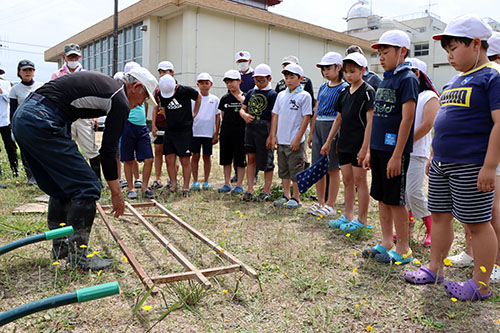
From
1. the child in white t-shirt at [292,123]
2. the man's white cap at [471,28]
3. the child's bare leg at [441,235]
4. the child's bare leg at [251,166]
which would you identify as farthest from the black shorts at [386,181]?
the child's bare leg at [251,166]

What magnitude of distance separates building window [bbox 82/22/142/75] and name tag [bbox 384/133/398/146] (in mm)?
21679

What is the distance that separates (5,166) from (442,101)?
325 inches

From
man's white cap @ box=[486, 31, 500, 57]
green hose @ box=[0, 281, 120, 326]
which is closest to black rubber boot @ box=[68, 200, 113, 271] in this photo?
green hose @ box=[0, 281, 120, 326]

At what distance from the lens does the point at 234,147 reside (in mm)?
6348

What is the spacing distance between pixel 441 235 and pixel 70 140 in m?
2.92

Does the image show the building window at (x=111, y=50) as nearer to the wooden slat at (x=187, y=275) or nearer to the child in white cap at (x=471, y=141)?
the wooden slat at (x=187, y=275)

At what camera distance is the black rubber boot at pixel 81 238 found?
3.05 m

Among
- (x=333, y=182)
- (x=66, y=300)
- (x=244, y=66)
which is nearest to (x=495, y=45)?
(x=333, y=182)

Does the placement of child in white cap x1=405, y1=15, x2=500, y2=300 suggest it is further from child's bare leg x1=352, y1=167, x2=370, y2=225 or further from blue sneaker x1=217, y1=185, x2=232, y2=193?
blue sneaker x1=217, y1=185, x2=232, y2=193

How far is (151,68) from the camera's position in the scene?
70.0 feet

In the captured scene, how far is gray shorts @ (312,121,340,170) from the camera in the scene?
188 inches

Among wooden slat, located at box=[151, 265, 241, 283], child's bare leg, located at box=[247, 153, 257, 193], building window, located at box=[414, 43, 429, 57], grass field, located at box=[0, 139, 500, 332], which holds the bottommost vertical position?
grass field, located at box=[0, 139, 500, 332]

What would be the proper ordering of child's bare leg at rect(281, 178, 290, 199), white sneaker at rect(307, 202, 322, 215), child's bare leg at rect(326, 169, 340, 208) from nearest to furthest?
child's bare leg at rect(326, 169, 340, 208) < white sneaker at rect(307, 202, 322, 215) < child's bare leg at rect(281, 178, 290, 199)

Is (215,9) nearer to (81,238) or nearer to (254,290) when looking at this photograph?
(81,238)
